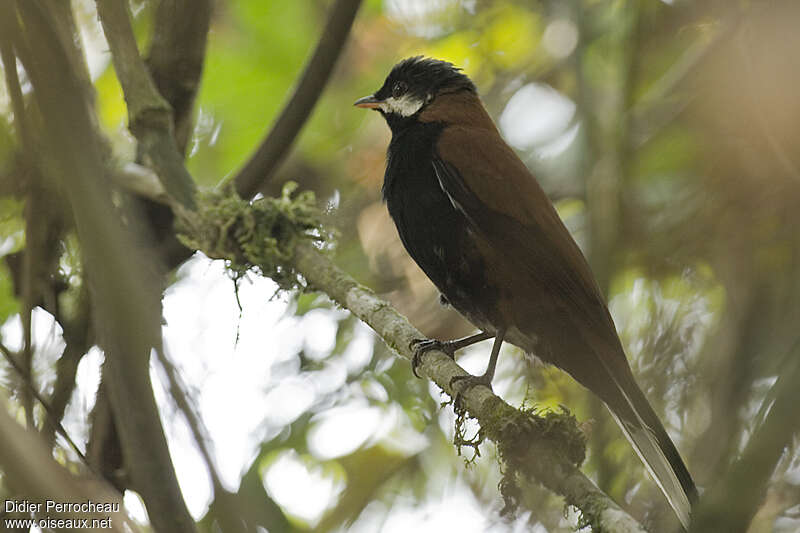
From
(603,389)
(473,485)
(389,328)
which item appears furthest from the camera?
(473,485)

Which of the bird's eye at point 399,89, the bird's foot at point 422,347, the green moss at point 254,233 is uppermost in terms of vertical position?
the bird's eye at point 399,89

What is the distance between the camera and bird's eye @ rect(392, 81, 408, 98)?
4281 millimetres

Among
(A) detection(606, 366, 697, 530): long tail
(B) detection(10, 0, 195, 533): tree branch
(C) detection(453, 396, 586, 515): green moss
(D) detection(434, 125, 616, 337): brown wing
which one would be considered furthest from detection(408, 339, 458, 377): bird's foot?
(B) detection(10, 0, 195, 533): tree branch

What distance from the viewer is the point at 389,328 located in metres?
2.89

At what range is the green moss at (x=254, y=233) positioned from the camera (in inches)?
133

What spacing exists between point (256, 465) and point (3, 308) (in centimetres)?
127

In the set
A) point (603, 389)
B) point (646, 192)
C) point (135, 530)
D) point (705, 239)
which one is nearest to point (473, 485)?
point (603, 389)

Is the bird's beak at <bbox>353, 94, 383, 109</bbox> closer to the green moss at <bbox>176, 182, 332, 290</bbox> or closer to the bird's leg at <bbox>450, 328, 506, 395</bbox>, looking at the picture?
the green moss at <bbox>176, 182, 332, 290</bbox>

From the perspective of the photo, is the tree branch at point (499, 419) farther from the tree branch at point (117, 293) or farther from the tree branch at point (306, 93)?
the tree branch at point (117, 293)

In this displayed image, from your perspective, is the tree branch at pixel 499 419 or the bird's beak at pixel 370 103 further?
the bird's beak at pixel 370 103

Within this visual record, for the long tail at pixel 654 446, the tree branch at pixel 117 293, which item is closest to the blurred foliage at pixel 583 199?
the long tail at pixel 654 446

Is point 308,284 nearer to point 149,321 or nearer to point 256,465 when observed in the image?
point 256,465

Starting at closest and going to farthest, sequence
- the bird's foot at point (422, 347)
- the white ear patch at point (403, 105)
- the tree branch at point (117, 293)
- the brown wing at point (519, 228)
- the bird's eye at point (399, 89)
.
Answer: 1. the tree branch at point (117, 293)
2. the bird's foot at point (422, 347)
3. the brown wing at point (519, 228)
4. the white ear patch at point (403, 105)
5. the bird's eye at point (399, 89)

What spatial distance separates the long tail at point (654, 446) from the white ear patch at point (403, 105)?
1.76 m
